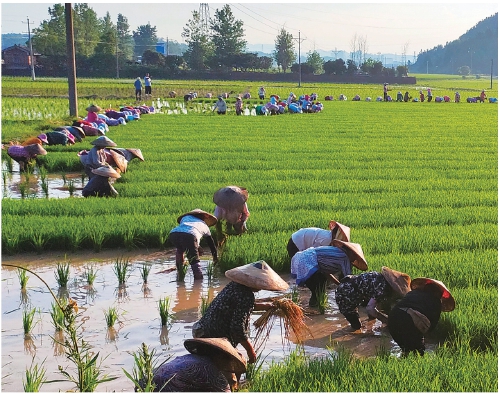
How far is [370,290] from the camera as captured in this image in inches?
148

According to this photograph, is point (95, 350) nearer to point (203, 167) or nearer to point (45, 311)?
point (45, 311)

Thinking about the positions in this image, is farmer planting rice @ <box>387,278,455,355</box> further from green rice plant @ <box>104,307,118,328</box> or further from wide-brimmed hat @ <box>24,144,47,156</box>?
wide-brimmed hat @ <box>24,144,47,156</box>

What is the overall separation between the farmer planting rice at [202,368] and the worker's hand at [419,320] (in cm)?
102

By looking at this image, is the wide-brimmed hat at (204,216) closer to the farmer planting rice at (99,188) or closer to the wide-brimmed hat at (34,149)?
the farmer planting rice at (99,188)

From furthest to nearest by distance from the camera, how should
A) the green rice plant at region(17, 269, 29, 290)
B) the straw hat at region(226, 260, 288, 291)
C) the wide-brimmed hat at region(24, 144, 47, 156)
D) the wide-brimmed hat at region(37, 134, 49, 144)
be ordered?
the wide-brimmed hat at region(37, 134, 49, 144) → the wide-brimmed hat at region(24, 144, 47, 156) → the green rice plant at region(17, 269, 29, 290) → the straw hat at region(226, 260, 288, 291)

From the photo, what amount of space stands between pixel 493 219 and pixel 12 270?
180 inches

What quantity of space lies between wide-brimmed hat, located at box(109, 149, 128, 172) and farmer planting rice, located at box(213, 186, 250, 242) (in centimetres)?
344

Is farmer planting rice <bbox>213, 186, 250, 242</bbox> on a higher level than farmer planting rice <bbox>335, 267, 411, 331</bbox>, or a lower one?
higher

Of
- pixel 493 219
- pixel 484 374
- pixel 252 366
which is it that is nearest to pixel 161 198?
pixel 493 219

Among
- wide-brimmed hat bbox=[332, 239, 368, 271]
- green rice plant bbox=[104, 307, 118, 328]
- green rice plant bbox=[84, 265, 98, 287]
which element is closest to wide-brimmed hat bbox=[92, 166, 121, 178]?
green rice plant bbox=[84, 265, 98, 287]

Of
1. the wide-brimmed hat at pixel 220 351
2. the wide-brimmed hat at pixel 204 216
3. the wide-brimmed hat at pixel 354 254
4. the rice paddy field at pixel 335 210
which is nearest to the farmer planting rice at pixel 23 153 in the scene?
the rice paddy field at pixel 335 210

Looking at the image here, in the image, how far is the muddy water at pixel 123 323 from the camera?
135 inches

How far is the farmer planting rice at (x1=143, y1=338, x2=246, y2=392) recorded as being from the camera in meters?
2.79

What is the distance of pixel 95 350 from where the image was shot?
352cm
